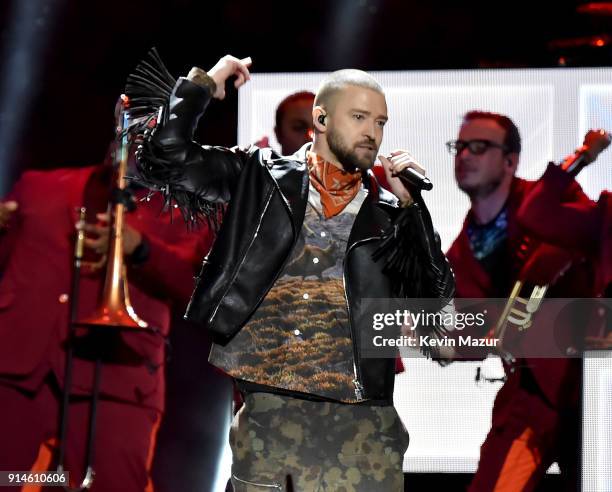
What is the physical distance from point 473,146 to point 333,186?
207 cm

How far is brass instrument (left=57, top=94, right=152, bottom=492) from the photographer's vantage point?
4531 mm

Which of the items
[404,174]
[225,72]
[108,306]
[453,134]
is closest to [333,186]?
[404,174]

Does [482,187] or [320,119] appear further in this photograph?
[482,187]

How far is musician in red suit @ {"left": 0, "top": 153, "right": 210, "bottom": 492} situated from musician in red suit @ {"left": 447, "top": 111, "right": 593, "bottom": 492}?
1.25 meters

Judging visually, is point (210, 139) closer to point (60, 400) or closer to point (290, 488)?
point (60, 400)

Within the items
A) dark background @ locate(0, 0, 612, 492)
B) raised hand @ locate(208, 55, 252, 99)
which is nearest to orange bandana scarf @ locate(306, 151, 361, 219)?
raised hand @ locate(208, 55, 252, 99)

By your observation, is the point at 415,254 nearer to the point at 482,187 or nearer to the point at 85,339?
the point at 482,187

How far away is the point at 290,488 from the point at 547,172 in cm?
238

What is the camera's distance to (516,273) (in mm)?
4781

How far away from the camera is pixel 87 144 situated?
516 cm

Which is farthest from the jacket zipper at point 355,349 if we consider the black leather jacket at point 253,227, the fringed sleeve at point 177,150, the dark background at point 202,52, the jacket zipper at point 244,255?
the dark background at point 202,52

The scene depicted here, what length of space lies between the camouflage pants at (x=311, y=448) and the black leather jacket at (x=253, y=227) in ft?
0.33

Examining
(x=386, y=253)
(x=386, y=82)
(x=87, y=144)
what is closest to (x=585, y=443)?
(x=386, y=253)

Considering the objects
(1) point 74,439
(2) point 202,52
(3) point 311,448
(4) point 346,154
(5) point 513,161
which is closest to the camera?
(3) point 311,448
